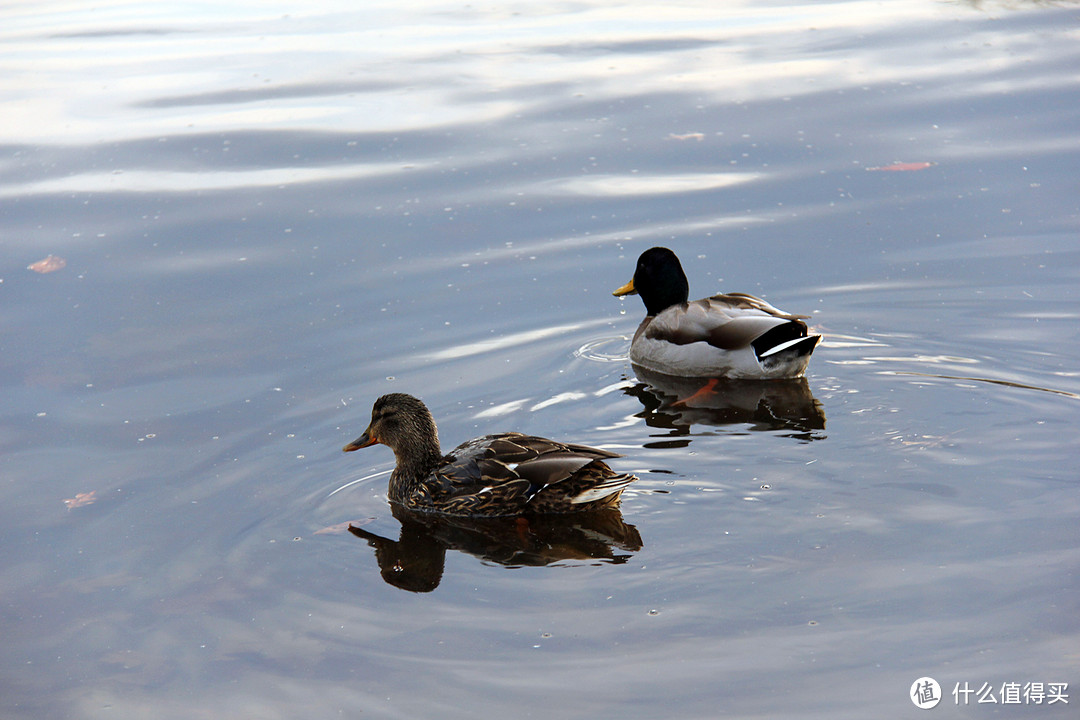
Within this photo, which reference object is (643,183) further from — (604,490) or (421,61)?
(604,490)

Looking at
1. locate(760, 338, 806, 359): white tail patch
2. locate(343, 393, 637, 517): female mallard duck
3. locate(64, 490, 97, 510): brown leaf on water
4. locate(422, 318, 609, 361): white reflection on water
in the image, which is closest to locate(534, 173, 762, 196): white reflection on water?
locate(422, 318, 609, 361): white reflection on water

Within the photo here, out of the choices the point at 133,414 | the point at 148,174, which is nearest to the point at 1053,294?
the point at 133,414

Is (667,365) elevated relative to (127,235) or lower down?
lower down

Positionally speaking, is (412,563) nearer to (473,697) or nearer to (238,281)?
(473,697)

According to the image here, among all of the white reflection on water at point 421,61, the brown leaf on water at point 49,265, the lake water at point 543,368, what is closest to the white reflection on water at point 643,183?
the lake water at point 543,368

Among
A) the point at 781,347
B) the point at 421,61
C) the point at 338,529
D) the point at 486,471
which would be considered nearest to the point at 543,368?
the point at 781,347

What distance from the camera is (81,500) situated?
269 inches

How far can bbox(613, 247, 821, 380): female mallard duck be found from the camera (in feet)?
26.8

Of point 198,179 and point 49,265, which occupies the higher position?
point 198,179

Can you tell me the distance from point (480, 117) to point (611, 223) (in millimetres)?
3307

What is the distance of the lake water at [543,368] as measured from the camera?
5082mm

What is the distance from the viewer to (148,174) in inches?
483

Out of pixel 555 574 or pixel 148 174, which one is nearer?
pixel 555 574

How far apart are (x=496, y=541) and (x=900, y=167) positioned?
6.88 meters
